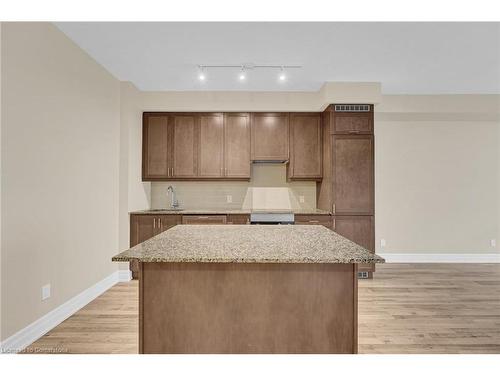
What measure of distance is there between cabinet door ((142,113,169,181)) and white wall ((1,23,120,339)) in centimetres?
78

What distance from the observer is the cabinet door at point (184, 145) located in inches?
197

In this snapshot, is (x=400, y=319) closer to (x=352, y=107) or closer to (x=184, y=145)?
(x=352, y=107)

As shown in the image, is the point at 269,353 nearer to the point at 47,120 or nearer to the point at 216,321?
the point at 216,321

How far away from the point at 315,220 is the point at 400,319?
1.78 m

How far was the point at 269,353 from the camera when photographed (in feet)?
6.02

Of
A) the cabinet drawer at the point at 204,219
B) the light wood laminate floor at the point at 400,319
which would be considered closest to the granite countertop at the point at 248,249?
the light wood laminate floor at the point at 400,319

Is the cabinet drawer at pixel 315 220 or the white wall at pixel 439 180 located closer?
the cabinet drawer at pixel 315 220

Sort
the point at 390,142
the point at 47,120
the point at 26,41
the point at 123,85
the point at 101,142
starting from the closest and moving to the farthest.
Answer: the point at 26,41, the point at 47,120, the point at 101,142, the point at 123,85, the point at 390,142

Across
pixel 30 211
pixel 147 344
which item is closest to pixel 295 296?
pixel 147 344

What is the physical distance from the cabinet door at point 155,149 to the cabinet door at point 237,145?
90 cm

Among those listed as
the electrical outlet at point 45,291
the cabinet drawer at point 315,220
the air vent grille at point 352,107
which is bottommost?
the electrical outlet at point 45,291

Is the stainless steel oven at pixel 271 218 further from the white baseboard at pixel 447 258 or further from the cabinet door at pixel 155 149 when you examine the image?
the white baseboard at pixel 447 258

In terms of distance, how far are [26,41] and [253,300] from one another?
8.71ft

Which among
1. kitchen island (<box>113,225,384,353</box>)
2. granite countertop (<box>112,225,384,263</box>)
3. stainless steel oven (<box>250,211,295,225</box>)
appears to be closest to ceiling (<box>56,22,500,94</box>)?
stainless steel oven (<box>250,211,295,225</box>)
